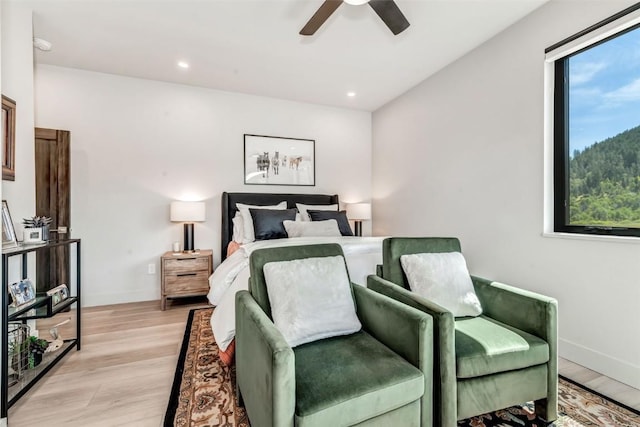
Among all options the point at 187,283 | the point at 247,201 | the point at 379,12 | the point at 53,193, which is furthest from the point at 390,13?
the point at 53,193

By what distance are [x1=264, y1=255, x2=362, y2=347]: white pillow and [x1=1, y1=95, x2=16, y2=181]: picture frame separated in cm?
197

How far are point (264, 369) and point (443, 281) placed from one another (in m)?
1.22

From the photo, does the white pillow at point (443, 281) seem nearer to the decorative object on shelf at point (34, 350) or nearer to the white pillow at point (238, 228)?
the white pillow at point (238, 228)

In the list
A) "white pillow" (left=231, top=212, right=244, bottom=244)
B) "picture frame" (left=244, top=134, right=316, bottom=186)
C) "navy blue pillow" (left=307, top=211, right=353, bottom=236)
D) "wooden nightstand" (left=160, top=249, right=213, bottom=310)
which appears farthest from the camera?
"picture frame" (left=244, top=134, right=316, bottom=186)

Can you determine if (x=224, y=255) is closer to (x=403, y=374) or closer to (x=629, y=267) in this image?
(x=403, y=374)

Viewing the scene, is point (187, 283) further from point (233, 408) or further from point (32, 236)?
point (233, 408)

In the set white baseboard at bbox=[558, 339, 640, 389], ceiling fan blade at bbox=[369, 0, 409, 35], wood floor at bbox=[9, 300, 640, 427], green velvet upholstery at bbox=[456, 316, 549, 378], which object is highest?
ceiling fan blade at bbox=[369, 0, 409, 35]

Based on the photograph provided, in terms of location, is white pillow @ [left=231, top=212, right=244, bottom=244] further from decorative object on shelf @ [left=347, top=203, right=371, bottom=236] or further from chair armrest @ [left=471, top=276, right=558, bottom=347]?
chair armrest @ [left=471, top=276, right=558, bottom=347]

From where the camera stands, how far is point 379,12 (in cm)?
210

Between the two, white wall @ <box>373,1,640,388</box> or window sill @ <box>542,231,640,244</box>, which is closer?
window sill @ <box>542,231,640,244</box>

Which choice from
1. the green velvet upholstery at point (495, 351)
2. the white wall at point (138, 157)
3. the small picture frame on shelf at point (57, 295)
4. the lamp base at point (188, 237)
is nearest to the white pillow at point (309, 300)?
the green velvet upholstery at point (495, 351)

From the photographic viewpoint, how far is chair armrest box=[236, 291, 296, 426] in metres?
1.06

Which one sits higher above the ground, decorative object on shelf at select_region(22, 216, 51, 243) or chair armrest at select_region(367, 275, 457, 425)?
decorative object on shelf at select_region(22, 216, 51, 243)

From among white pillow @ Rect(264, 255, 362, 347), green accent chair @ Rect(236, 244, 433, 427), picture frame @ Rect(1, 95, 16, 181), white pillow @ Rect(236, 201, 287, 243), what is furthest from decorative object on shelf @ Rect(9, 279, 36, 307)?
white pillow @ Rect(236, 201, 287, 243)
